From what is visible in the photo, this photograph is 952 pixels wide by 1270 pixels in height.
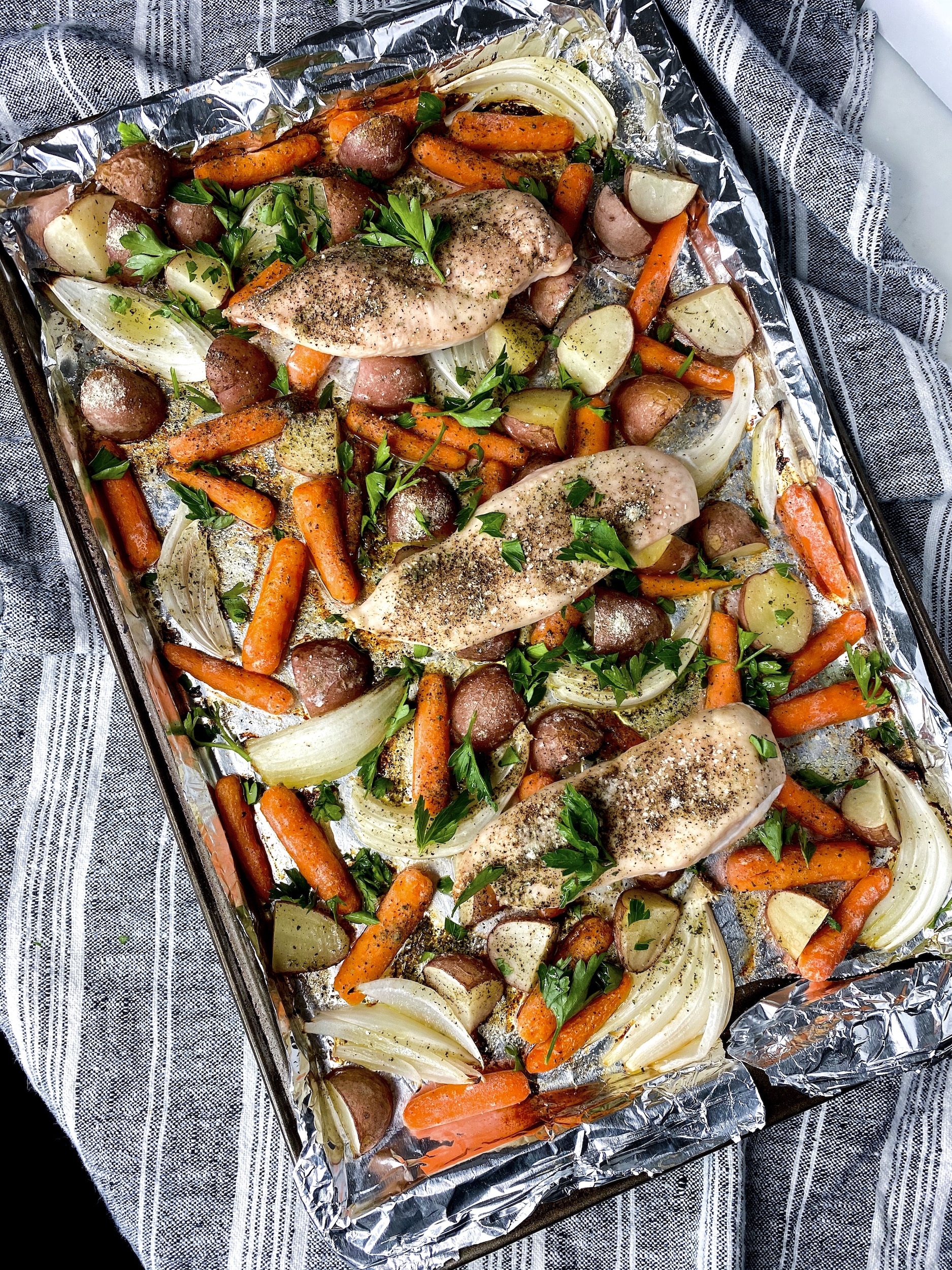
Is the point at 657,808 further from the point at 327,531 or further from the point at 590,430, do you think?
the point at 327,531

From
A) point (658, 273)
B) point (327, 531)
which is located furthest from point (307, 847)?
point (658, 273)

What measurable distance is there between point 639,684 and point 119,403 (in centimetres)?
168

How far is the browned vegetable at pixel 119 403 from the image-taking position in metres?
2.71

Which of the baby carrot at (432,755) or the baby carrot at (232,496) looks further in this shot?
the baby carrot at (232,496)

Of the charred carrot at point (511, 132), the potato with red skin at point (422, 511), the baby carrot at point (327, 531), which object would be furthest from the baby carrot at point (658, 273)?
the baby carrot at point (327, 531)

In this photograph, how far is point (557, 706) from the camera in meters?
2.77

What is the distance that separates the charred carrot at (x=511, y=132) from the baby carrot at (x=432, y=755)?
1.67 m

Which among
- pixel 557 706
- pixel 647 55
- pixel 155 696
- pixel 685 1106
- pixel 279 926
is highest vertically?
pixel 647 55

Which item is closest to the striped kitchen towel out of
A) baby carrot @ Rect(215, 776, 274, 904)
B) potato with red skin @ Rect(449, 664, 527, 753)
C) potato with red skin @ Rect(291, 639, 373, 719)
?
baby carrot @ Rect(215, 776, 274, 904)

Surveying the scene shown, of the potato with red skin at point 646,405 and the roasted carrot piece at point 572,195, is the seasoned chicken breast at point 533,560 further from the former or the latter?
the roasted carrot piece at point 572,195

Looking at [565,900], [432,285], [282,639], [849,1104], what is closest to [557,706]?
[565,900]

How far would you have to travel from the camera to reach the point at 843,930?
267 centimetres

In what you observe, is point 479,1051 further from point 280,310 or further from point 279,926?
point 280,310

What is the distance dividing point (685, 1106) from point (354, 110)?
303 cm
